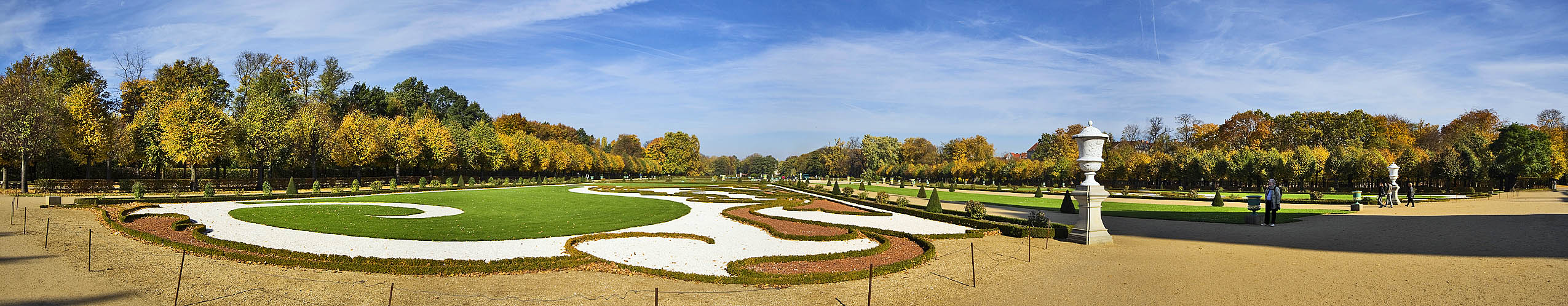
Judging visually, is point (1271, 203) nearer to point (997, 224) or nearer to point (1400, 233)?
point (1400, 233)

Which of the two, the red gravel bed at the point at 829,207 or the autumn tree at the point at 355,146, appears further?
the autumn tree at the point at 355,146

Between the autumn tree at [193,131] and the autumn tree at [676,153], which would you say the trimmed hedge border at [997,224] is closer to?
the autumn tree at [193,131]

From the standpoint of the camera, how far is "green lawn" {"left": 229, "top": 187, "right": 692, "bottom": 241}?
15.6 m

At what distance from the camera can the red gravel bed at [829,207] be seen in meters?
25.2

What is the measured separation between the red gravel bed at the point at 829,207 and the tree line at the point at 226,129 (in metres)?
30.6

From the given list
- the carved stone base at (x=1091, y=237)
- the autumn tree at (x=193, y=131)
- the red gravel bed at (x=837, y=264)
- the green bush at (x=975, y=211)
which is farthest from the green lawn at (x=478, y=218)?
the autumn tree at (x=193, y=131)

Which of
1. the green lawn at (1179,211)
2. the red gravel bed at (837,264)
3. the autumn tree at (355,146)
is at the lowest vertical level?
the red gravel bed at (837,264)

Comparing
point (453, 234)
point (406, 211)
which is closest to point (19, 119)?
point (406, 211)

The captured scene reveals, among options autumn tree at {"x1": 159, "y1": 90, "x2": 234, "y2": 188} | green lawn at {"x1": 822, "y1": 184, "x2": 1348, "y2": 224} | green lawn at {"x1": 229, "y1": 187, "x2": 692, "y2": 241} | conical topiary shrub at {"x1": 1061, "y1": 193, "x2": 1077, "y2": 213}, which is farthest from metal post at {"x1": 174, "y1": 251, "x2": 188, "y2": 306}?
autumn tree at {"x1": 159, "y1": 90, "x2": 234, "y2": 188}

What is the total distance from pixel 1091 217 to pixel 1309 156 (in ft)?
150

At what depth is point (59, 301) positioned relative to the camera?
7859 mm

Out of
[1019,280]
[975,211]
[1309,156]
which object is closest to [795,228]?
[975,211]

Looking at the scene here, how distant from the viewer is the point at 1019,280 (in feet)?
31.9

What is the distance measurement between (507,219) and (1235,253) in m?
17.4
